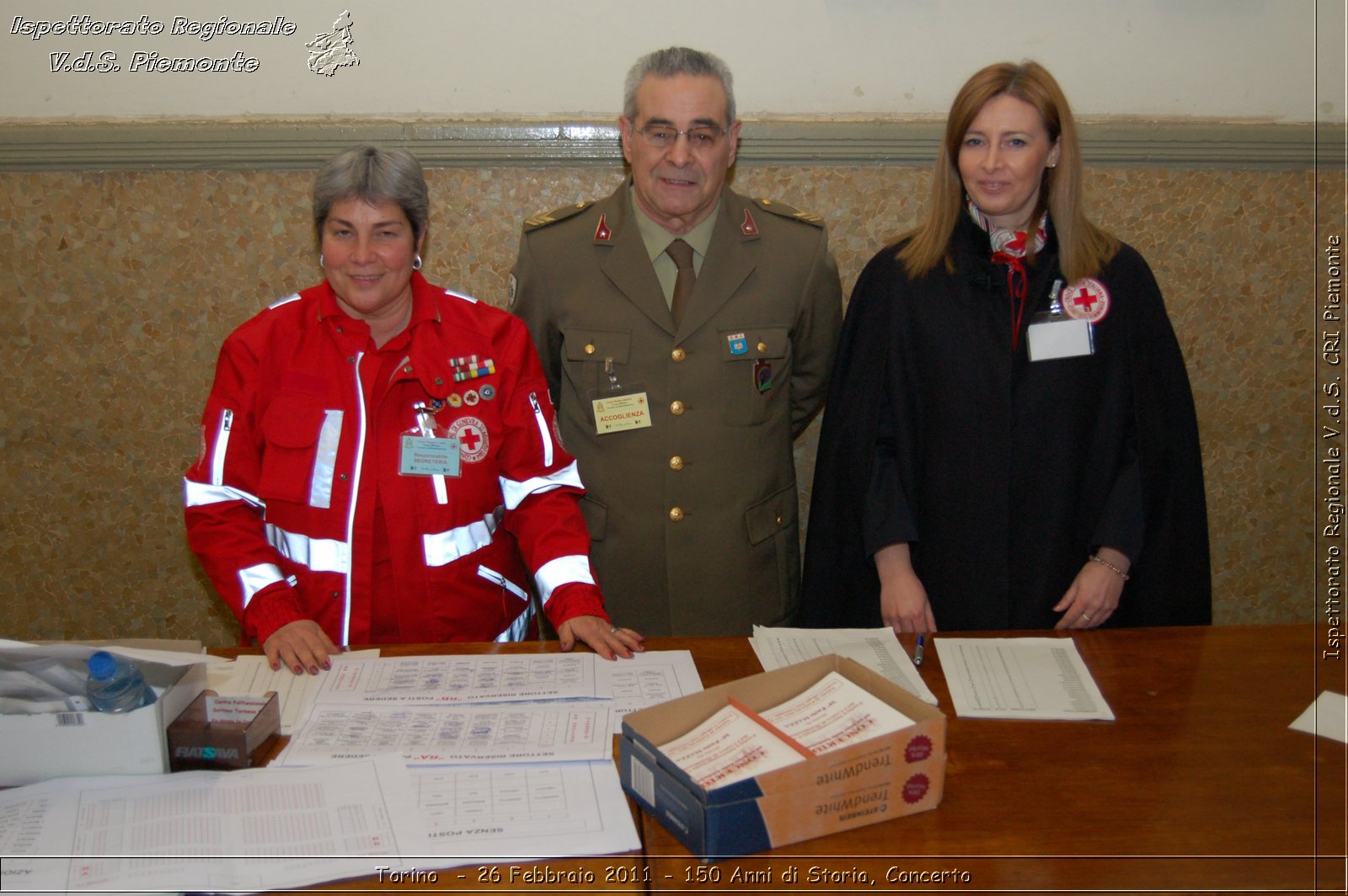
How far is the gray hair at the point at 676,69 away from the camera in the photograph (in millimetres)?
2584

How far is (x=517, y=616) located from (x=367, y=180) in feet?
3.24

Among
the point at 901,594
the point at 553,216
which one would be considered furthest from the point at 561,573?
the point at 553,216

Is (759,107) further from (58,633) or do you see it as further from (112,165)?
(58,633)

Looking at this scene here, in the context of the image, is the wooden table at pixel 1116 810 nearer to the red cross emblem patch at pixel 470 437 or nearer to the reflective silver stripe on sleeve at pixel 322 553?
the red cross emblem patch at pixel 470 437

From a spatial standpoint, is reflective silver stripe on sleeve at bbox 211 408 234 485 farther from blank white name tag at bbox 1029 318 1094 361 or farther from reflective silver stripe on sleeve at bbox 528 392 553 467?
blank white name tag at bbox 1029 318 1094 361

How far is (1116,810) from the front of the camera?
5.18 feet

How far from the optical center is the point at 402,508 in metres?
2.23

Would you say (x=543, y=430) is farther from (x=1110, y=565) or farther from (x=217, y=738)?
(x=1110, y=565)

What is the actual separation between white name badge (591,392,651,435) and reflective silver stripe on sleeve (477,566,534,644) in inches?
19.0

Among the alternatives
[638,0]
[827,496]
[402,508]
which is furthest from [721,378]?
[638,0]

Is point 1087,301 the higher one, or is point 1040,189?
point 1040,189

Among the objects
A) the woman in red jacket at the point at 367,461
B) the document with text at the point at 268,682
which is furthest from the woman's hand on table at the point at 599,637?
the document with text at the point at 268,682

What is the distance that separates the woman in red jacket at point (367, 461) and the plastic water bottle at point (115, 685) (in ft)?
1.63

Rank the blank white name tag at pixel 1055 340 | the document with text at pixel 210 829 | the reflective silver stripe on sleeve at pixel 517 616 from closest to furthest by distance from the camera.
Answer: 1. the document with text at pixel 210 829
2. the reflective silver stripe on sleeve at pixel 517 616
3. the blank white name tag at pixel 1055 340
